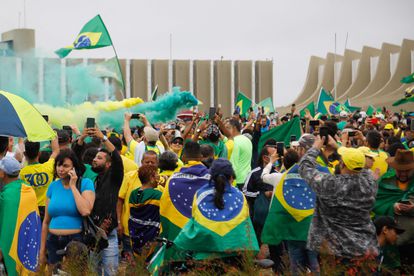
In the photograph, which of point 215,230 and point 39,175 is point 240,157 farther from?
point 215,230

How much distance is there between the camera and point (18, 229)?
26.4 ft

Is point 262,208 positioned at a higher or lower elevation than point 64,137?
lower

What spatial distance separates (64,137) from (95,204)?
2.59 meters

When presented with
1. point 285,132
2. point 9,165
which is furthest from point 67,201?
point 285,132

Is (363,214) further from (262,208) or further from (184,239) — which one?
(262,208)

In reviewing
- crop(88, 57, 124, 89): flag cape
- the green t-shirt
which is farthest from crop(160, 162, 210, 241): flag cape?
crop(88, 57, 124, 89): flag cape

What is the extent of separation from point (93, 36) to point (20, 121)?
39.3 feet

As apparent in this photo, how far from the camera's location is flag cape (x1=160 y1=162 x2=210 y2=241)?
345 inches

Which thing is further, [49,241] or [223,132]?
[223,132]

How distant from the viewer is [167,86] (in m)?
63.1

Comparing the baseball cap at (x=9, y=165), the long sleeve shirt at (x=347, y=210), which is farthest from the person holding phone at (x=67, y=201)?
the long sleeve shirt at (x=347, y=210)

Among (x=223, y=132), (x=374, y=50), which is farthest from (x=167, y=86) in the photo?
(x=223, y=132)

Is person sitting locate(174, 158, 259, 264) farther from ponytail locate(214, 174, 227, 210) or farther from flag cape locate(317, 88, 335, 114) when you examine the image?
flag cape locate(317, 88, 335, 114)

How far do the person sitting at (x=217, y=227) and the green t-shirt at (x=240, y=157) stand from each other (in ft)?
18.2
